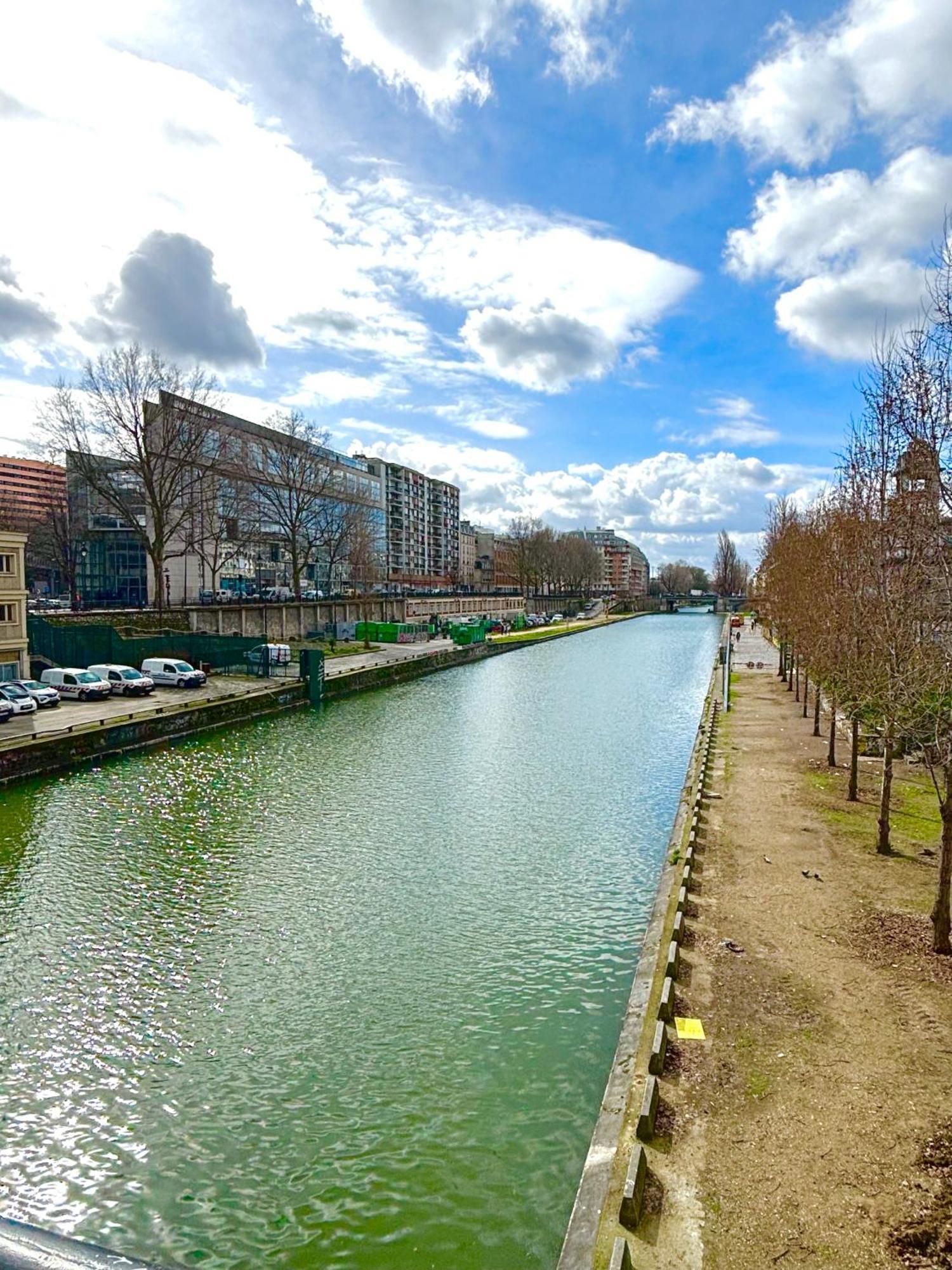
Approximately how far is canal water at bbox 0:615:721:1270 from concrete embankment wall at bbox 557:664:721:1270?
76 cm

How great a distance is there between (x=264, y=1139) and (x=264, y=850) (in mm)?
9839

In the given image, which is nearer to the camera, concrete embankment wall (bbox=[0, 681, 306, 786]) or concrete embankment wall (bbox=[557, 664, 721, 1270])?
concrete embankment wall (bbox=[557, 664, 721, 1270])

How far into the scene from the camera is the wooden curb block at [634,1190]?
19.4 ft

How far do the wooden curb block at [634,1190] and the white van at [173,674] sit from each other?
3494 cm

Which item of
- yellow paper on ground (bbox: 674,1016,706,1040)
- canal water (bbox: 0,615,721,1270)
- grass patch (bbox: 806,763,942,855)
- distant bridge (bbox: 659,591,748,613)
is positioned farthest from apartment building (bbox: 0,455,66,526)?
distant bridge (bbox: 659,591,748,613)

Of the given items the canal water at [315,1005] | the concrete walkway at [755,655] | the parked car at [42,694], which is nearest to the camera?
the canal water at [315,1005]

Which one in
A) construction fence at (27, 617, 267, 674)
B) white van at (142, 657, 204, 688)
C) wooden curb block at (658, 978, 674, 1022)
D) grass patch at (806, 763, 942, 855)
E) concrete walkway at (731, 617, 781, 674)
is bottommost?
concrete walkway at (731, 617, 781, 674)

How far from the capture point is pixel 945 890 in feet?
34.5

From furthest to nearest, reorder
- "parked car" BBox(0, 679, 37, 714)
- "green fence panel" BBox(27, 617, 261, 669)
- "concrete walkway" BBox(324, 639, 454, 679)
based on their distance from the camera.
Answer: "concrete walkway" BBox(324, 639, 454, 679) < "green fence panel" BBox(27, 617, 261, 669) < "parked car" BBox(0, 679, 37, 714)

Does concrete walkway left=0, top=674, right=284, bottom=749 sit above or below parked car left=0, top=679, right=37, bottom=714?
below

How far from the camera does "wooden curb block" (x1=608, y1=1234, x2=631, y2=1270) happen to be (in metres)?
5.29

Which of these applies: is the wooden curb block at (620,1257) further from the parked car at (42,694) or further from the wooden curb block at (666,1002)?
the parked car at (42,694)

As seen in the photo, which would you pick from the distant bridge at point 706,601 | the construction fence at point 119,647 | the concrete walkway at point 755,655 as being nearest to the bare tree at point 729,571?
the distant bridge at point 706,601

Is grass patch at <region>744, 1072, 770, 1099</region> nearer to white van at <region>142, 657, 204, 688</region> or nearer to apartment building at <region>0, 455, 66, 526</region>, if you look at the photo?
white van at <region>142, 657, 204, 688</region>
